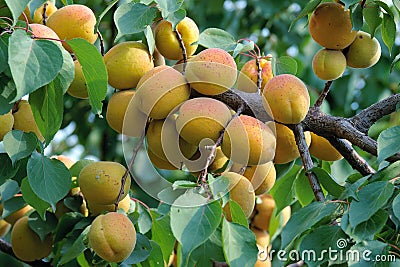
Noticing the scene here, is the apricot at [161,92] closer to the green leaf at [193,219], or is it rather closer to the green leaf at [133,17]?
the green leaf at [133,17]

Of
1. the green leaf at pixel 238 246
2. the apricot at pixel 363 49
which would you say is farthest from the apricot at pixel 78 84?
the apricot at pixel 363 49

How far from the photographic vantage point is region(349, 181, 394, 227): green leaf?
0.86 meters

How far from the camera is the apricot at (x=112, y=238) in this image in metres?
0.95

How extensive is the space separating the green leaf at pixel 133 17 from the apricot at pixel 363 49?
0.38m

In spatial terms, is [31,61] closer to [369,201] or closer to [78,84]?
[78,84]

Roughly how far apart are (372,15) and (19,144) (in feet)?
2.10

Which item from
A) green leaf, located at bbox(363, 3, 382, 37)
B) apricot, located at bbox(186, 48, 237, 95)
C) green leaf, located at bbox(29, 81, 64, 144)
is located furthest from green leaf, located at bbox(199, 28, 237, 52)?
green leaf, located at bbox(29, 81, 64, 144)

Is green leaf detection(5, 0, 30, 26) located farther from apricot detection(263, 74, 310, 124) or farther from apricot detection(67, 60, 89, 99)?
apricot detection(263, 74, 310, 124)

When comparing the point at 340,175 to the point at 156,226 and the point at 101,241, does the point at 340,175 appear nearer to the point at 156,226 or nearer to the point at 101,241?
the point at 156,226

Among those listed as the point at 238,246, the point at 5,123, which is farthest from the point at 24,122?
the point at 238,246

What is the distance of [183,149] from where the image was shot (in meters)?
1.06

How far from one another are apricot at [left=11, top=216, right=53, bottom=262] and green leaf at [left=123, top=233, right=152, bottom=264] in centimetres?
41

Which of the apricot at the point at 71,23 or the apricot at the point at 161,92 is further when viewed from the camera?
the apricot at the point at 71,23

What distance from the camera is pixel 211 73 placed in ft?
3.36
